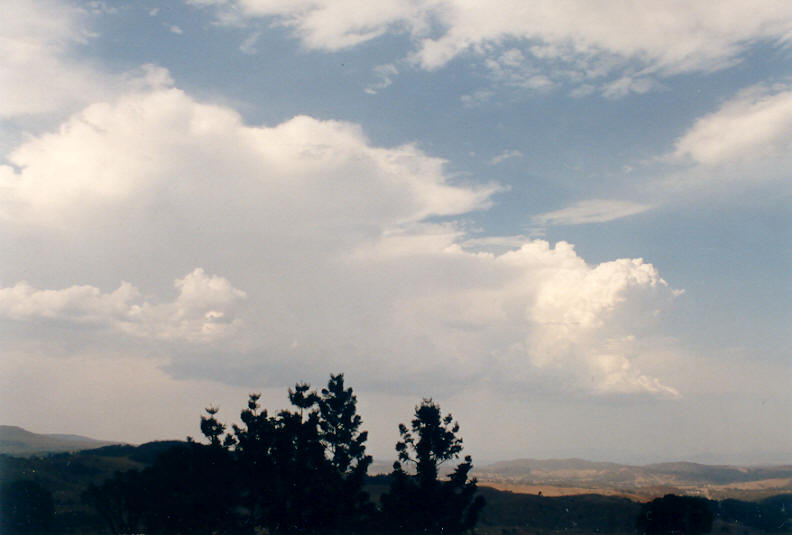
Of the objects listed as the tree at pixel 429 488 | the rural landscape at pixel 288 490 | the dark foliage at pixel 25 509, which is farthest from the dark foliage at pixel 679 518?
the dark foliage at pixel 25 509

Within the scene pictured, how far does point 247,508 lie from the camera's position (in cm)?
6181

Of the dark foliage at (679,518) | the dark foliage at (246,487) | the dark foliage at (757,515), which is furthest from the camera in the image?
the dark foliage at (757,515)

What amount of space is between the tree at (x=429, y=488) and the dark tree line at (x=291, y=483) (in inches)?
4.2

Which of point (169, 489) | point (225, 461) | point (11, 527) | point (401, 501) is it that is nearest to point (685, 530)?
point (401, 501)

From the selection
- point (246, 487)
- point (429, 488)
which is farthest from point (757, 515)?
point (246, 487)

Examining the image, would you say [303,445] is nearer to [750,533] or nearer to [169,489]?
[169,489]

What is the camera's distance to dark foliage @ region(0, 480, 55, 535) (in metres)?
60.8

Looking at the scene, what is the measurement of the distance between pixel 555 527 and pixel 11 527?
82.9m

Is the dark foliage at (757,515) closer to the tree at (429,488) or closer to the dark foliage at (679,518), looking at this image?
the dark foliage at (679,518)

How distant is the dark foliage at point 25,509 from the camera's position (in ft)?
200

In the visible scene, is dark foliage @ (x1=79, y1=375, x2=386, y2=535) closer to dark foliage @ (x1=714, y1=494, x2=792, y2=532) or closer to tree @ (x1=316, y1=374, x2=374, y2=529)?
tree @ (x1=316, y1=374, x2=374, y2=529)

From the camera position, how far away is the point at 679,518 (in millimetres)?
72438

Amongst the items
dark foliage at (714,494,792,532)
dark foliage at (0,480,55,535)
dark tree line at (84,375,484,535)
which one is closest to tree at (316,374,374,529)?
dark tree line at (84,375,484,535)

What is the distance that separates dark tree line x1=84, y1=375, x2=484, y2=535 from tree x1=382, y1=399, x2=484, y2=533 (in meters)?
0.11
